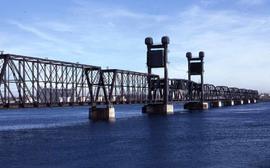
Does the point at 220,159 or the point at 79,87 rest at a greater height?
the point at 79,87

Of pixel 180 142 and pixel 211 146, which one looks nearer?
pixel 211 146

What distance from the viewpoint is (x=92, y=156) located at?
235 feet

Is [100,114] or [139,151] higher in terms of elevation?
[100,114]

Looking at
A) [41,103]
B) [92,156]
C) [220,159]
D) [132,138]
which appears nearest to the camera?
[220,159]

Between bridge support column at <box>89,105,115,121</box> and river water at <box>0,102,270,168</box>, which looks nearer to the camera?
river water at <box>0,102,270,168</box>

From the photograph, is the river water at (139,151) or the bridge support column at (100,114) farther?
the bridge support column at (100,114)

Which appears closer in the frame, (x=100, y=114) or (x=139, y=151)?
(x=139, y=151)

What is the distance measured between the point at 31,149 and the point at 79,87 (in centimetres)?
7265

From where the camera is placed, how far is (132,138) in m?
101

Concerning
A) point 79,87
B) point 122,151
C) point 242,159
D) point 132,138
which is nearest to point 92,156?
point 122,151

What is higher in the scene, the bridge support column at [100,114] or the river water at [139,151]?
the bridge support column at [100,114]

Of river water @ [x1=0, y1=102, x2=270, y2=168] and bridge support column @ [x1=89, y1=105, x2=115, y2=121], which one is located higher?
bridge support column @ [x1=89, y1=105, x2=115, y2=121]

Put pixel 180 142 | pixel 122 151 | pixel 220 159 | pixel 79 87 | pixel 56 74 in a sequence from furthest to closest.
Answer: pixel 79 87 → pixel 56 74 → pixel 180 142 → pixel 122 151 → pixel 220 159

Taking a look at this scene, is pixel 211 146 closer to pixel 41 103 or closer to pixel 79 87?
pixel 41 103
